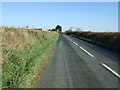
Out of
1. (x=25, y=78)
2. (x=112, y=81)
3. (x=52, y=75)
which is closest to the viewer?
(x=25, y=78)

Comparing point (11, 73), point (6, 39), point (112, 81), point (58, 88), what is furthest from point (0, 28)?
point (112, 81)

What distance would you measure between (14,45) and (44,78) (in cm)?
440

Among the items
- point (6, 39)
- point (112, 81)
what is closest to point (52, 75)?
point (112, 81)

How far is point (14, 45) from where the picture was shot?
11820 millimetres

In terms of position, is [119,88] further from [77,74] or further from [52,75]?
[52,75]

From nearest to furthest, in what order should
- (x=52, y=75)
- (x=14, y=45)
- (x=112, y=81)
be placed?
(x=112, y=81) < (x=52, y=75) < (x=14, y=45)

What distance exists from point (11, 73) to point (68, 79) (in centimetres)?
232

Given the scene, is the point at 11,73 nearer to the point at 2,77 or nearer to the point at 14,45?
the point at 2,77

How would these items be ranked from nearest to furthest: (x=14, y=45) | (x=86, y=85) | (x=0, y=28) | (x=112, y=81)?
(x=86, y=85), (x=112, y=81), (x=0, y=28), (x=14, y=45)

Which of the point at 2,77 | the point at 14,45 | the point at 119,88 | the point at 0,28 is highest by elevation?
the point at 0,28

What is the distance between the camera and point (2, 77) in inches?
286

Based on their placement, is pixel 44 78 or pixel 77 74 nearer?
pixel 44 78

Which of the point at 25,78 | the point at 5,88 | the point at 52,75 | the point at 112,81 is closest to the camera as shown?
the point at 5,88

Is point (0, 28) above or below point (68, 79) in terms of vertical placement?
above
